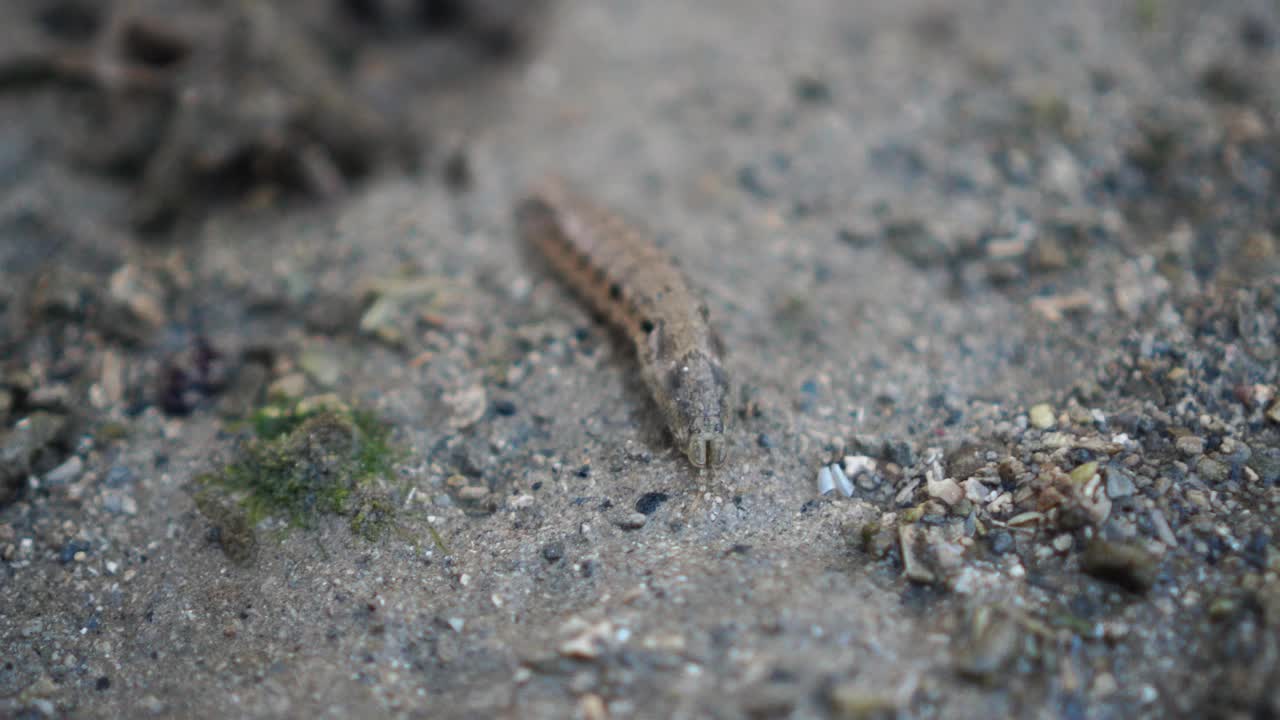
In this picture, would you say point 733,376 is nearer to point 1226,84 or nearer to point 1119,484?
point 1119,484

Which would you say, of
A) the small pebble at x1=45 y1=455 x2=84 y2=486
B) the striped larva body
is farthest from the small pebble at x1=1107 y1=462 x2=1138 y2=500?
the small pebble at x1=45 y1=455 x2=84 y2=486

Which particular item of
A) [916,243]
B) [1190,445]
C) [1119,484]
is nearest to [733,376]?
[916,243]

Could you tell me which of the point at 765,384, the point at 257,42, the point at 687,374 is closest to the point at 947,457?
the point at 765,384

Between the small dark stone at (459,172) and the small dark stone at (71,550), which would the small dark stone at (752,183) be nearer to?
the small dark stone at (459,172)

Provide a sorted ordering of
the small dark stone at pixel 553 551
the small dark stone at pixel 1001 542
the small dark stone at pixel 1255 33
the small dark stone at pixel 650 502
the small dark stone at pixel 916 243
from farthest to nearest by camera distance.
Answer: the small dark stone at pixel 1255 33 → the small dark stone at pixel 916 243 → the small dark stone at pixel 650 502 → the small dark stone at pixel 553 551 → the small dark stone at pixel 1001 542

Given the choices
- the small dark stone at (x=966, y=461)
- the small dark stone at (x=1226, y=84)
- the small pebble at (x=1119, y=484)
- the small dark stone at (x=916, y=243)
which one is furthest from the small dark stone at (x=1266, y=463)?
the small dark stone at (x=1226, y=84)

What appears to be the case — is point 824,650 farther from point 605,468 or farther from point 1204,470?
point 1204,470

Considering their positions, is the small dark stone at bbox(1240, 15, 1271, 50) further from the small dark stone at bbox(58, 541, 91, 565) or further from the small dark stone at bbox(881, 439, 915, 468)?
the small dark stone at bbox(58, 541, 91, 565)
